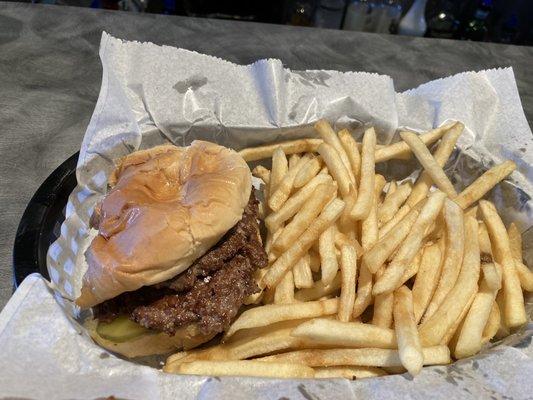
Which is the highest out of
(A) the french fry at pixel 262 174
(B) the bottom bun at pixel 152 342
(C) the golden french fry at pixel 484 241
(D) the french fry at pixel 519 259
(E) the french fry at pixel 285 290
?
(C) the golden french fry at pixel 484 241

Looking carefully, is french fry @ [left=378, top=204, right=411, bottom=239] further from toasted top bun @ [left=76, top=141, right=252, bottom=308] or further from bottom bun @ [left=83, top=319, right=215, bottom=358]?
bottom bun @ [left=83, top=319, right=215, bottom=358]

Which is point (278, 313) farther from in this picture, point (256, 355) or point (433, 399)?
point (433, 399)

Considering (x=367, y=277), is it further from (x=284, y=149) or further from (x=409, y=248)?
(x=284, y=149)

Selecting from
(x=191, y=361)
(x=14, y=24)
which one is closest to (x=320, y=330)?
(x=191, y=361)

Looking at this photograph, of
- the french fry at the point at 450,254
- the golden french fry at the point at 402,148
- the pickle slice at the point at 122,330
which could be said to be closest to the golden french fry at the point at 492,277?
the french fry at the point at 450,254

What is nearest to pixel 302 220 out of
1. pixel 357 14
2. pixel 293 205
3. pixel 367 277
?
pixel 293 205

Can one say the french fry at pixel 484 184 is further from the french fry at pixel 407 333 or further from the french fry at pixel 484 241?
the french fry at pixel 407 333
